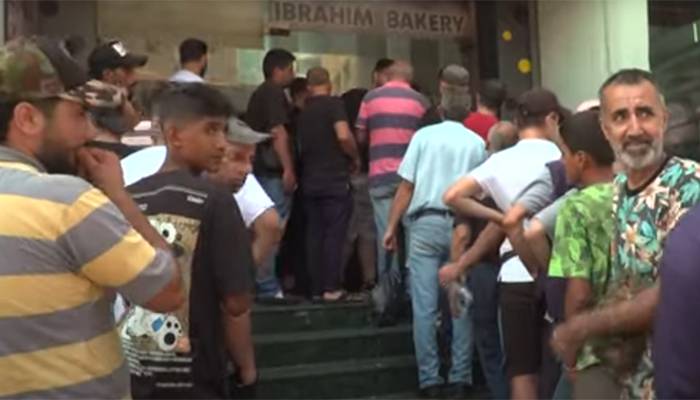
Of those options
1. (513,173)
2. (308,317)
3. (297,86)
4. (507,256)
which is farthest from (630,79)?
(297,86)

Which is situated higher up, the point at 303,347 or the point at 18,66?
the point at 18,66

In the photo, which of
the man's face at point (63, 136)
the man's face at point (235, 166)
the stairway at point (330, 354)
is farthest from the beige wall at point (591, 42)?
the man's face at point (63, 136)

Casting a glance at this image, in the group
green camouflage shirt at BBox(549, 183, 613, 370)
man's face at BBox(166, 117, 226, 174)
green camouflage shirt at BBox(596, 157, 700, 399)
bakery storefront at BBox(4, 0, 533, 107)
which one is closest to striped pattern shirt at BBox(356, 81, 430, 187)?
bakery storefront at BBox(4, 0, 533, 107)

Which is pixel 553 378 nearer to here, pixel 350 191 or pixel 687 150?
pixel 687 150

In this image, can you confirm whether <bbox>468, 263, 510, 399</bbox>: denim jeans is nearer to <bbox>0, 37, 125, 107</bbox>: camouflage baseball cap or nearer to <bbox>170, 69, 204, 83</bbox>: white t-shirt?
<bbox>170, 69, 204, 83</bbox>: white t-shirt

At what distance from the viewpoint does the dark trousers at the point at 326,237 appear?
7.45 metres

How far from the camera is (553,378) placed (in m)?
4.55

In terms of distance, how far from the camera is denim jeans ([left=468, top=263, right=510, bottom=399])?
18.4ft

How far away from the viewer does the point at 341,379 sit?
6.69 metres

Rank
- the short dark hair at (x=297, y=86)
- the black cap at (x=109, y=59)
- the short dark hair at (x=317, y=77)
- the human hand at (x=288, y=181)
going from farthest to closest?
the short dark hair at (x=297, y=86), the short dark hair at (x=317, y=77), the human hand at (x=288, y=181), the black cap at (x=109, y=59)

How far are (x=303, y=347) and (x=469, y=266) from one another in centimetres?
216

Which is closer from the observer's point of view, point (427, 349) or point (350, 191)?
point (427, 349)

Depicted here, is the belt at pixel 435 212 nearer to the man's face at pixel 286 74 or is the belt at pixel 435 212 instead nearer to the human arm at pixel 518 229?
the man's face at pixel 286 74

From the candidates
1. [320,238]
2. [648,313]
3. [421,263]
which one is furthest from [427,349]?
[648,313]
